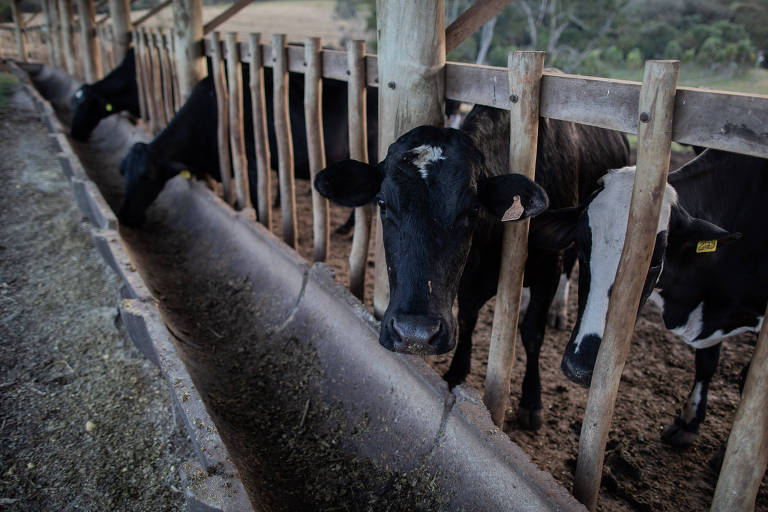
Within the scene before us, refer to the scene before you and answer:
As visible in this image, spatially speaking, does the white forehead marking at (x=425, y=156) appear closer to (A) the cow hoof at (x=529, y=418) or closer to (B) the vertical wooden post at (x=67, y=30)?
(A) the cow hoof at (x=529, y=418)

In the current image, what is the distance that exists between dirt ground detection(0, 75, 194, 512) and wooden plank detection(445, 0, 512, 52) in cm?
240

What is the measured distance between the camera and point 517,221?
2.47 metres

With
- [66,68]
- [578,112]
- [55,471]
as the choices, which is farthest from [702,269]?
[66,68]

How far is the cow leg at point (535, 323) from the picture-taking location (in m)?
3.14

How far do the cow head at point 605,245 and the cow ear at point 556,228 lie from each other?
0.04 metres

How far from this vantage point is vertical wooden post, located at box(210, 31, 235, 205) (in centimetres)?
511

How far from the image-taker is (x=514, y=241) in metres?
2.54

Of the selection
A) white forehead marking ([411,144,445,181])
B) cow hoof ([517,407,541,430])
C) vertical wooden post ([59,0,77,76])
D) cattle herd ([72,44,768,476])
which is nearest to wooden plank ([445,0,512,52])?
cattle herd ([72,44,768,476])

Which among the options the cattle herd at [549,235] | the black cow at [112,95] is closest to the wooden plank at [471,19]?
the cattle herd at [549,235]

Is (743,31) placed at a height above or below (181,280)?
above

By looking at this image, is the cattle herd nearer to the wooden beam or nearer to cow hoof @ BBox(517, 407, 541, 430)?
cow hoof @ BBox(517, 407, 541, 430)

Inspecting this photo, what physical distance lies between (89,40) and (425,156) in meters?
10.8

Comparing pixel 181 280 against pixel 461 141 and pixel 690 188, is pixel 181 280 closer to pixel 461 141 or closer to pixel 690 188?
pixel 461 141

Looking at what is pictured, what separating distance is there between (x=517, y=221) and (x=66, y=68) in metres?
15.4
